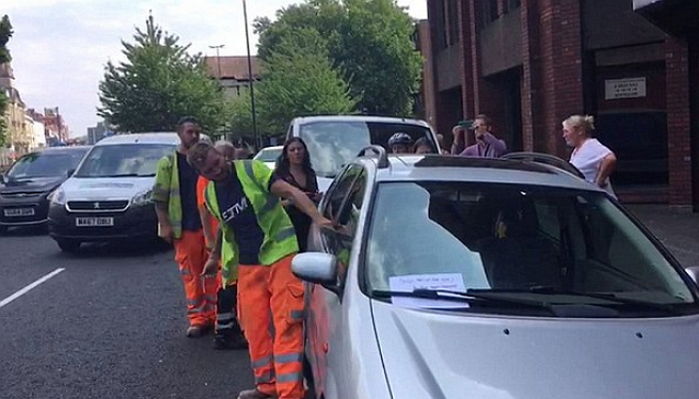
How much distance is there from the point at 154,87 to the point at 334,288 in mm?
43963

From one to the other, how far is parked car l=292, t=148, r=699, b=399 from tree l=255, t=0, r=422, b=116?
5153 cm

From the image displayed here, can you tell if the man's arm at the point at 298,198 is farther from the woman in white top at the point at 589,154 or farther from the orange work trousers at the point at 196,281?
the woman in white top at the point at 589,154

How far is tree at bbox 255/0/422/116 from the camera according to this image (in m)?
56.6

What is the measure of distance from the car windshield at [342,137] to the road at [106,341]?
219 centimetres

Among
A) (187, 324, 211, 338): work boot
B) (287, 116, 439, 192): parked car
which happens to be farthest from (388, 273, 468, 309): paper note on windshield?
(287, 116, 439, 192): parked car

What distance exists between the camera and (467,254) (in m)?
3.90

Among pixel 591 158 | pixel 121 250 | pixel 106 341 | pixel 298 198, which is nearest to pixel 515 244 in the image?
pixel 298 198

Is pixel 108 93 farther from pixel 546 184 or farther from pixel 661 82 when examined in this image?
pixel 546 184

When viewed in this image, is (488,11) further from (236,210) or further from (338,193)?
(236,210)

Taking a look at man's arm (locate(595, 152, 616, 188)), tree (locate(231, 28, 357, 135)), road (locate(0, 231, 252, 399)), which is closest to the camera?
road (locate(0, 231, 252, 399))

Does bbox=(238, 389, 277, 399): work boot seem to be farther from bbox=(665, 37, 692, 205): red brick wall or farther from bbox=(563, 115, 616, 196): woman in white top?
bbox=(665, 37, 692, 205): red brick wall

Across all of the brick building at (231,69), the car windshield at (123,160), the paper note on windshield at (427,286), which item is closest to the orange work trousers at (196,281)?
the paper note on windshield at (427,286)

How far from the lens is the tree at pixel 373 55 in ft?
186

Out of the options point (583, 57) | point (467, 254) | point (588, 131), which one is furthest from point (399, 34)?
point (467, 254)
